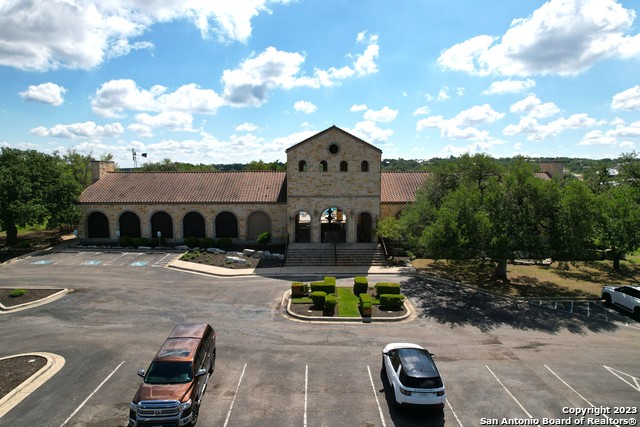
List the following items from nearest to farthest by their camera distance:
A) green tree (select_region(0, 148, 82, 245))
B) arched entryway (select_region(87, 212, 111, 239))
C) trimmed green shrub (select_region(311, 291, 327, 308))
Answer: trimmed green shrub (select_region(311, 291, 327, 308))
green tree (select_region(0, 148, 82, 245))
arched entryway (select_region(87, 212, 111, 239))

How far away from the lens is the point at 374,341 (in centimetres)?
1938

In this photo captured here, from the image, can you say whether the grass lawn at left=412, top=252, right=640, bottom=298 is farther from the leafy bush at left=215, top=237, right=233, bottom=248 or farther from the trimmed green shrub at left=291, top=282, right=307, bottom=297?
the leafy bush at left=215, top=237, right=233, bottom=248

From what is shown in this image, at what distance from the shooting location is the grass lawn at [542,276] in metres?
27.2

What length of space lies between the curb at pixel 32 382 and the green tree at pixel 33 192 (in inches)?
956

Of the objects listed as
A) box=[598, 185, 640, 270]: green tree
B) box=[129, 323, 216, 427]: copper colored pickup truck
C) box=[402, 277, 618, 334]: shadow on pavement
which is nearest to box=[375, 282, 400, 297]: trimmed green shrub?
box=[402, 277, 618, 334]: shadow on pavement

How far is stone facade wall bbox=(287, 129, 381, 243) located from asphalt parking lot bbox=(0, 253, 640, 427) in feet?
33.1

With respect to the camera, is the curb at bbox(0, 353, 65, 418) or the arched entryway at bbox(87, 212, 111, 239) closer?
the curb at bbox(0, 353, 65, 418)

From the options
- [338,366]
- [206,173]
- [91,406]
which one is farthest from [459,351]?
[206,173]

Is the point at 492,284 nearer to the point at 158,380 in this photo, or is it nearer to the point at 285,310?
the point at 285,310

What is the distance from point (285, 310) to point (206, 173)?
2643 cm

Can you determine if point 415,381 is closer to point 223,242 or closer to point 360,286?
point 360,286

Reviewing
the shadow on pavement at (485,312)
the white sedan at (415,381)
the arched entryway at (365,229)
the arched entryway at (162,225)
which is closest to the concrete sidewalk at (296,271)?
the shadow on pavement at (485,312)

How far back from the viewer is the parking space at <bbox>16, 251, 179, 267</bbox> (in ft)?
112

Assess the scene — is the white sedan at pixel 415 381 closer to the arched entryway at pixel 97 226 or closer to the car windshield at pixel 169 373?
the car windshield at pixel 169 373
